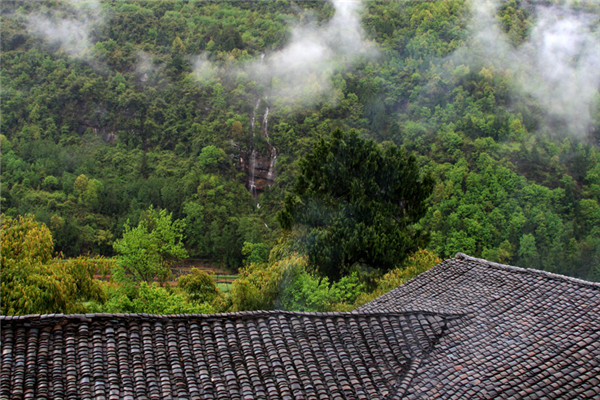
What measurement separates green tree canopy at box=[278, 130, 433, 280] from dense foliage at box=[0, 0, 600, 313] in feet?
49.0

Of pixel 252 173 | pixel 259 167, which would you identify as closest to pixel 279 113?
pixel 259 167

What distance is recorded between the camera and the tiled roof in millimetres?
8617

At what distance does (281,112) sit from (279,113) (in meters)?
0.33

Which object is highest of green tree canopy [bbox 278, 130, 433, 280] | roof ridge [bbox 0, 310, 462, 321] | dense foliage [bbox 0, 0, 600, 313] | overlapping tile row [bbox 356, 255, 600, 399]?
roof ridge [bbox 0, 310, 462, 321]

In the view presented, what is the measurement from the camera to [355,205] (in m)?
27.5

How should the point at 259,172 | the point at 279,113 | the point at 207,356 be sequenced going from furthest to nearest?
the point at 279,113 < the point at 259,172 < the point at 207,356

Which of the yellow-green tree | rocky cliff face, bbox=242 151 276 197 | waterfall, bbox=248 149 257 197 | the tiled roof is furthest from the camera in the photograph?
waterfall, bbox=248 149 257 197

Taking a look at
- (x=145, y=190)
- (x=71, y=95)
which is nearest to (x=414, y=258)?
(x=145, y=190)

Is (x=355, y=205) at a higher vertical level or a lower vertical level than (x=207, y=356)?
lower

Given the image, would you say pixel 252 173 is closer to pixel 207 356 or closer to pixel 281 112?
pixel 281 112

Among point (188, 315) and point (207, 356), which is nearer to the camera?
point (207, 356)

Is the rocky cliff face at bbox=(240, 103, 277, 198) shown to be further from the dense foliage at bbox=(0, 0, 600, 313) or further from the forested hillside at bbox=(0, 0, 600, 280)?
the dense foliage at bbox=(0, 0, 600, 313)

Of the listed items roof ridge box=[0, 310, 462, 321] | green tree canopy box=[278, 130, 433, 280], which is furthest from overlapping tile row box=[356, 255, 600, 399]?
green tree canopy box=[278, 130, 433, 280]

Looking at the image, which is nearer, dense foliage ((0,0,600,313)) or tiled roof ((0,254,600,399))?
tiled roof ((0,254,600,399))
